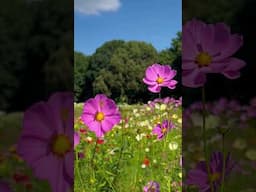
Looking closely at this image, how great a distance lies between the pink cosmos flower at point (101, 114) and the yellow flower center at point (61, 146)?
0.07m

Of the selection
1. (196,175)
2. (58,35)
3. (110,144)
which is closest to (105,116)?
(196,175)

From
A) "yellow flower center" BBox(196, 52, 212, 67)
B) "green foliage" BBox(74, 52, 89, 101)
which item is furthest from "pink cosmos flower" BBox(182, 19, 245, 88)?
"green foliage" BBox(74, 52, 89, 101)

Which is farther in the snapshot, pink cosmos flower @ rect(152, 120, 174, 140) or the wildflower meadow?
pink cosmos flower @ rect(152, 120, 174, 140)

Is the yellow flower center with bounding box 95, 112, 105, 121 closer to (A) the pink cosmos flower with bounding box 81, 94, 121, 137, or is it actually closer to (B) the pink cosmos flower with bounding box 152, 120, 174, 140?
(A) the pink cosmos flower with bounding box 81, 94, 121, 137

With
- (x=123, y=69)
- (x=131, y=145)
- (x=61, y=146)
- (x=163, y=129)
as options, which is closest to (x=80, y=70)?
(x=123, y=69)

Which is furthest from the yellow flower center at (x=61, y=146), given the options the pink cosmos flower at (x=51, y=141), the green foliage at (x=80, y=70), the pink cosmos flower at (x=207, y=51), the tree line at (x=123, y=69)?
the green foliage at (x=80, y=70)

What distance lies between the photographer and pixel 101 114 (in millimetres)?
461

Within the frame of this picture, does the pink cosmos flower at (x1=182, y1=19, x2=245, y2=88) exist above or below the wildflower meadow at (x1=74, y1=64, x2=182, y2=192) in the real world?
above

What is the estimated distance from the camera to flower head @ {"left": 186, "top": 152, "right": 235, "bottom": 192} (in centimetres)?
40

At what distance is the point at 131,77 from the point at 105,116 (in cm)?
55

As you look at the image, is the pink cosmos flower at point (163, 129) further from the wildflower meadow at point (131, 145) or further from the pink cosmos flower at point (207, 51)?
the pink cosmos flower at point (207, 51)

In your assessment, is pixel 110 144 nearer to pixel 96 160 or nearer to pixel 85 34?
pixel 96 160

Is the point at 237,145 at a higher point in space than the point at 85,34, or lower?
lower

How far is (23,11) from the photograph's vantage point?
1250 mm
